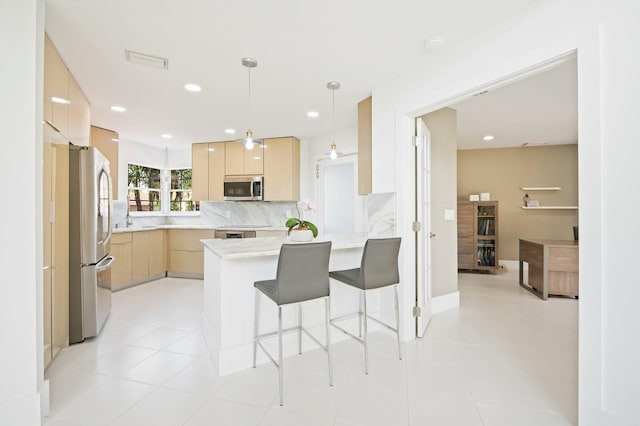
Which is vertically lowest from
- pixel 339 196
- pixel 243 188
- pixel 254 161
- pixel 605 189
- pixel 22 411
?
A: pixel 22 411

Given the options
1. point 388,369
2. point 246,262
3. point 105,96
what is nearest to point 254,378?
point 246,262

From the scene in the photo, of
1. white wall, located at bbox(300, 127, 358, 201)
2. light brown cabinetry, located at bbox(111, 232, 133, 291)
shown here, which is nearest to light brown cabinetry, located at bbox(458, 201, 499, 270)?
white wall, located at bbox(300, 127, 358, 201)

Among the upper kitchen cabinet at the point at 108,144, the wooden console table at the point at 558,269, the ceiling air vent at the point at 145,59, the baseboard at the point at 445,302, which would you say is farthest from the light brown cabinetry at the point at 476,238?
the upper kitchen cabinet at the point at 108,144

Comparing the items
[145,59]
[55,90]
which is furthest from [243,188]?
[55,90]

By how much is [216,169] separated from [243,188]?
69 cm

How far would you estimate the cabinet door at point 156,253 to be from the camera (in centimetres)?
481

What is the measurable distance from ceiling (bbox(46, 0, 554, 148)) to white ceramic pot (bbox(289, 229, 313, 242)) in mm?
1445

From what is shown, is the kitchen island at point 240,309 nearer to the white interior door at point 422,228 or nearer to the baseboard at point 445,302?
the white interior door at point 422,228

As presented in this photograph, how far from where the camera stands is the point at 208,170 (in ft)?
17.6

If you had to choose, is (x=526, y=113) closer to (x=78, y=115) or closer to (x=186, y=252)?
(x=78, y=115)

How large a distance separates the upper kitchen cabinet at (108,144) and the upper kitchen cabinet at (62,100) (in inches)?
50.7

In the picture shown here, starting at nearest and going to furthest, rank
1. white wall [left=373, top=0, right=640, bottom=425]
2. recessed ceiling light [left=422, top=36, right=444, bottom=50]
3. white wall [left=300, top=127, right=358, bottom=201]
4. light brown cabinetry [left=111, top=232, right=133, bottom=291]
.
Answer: white wall [left=373, top=0, right=640, bottom=425] → recessed ceiling light [left=422, top=36, right=444, bottom=50] → light brown cabinetry [left=111, top=232, right=133, bottom=291] → white wall [left=300, top=127, right=358, bottom=201]

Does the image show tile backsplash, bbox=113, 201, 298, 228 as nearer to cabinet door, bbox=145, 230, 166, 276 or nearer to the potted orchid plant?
cabinet door, bbox=145, 230, 166, 276

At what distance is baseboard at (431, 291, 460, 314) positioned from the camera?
134 inches
